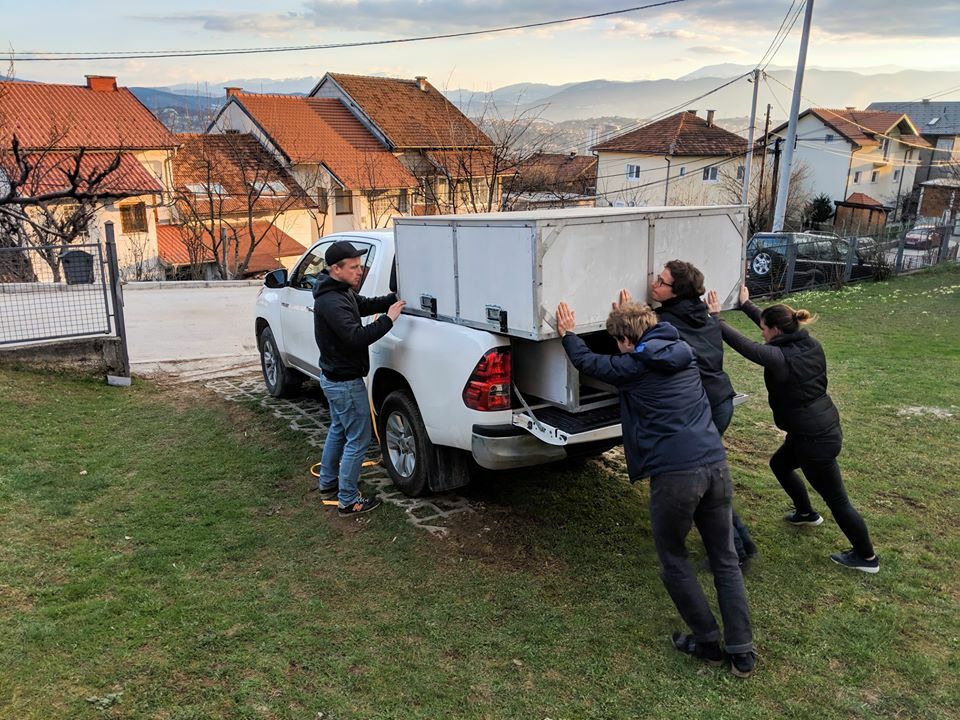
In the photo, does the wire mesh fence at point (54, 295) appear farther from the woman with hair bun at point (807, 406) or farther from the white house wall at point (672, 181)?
the white house wall at point (672, 181)

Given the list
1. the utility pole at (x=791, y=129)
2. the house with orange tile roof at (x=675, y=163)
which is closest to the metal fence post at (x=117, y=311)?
the utility pole at (x=791, y=129)

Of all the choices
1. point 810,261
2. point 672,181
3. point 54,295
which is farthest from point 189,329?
point 672,181

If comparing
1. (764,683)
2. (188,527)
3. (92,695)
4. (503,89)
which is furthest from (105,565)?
(503,89)

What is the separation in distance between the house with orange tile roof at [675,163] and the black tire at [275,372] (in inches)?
1616

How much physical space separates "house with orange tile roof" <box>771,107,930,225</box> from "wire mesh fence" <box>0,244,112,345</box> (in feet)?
148

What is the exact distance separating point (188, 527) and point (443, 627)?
213 centimetres

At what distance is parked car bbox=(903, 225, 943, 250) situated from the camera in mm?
21484

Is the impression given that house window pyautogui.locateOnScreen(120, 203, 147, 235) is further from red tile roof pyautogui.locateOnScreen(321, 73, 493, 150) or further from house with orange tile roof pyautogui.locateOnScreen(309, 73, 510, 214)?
red tile roof pyautogui.locateOnScreen(321, 73, 493, 150)

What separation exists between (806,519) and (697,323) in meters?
1.68

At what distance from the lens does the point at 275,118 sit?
36.7 m

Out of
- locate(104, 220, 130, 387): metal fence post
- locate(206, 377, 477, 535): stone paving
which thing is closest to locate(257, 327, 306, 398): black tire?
locate(206, 377, 477, 535): stone paving

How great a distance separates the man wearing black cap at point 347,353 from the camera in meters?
4.71

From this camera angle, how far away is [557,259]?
3920 mm

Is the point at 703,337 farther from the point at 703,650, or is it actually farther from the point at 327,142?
the point at 327,142
